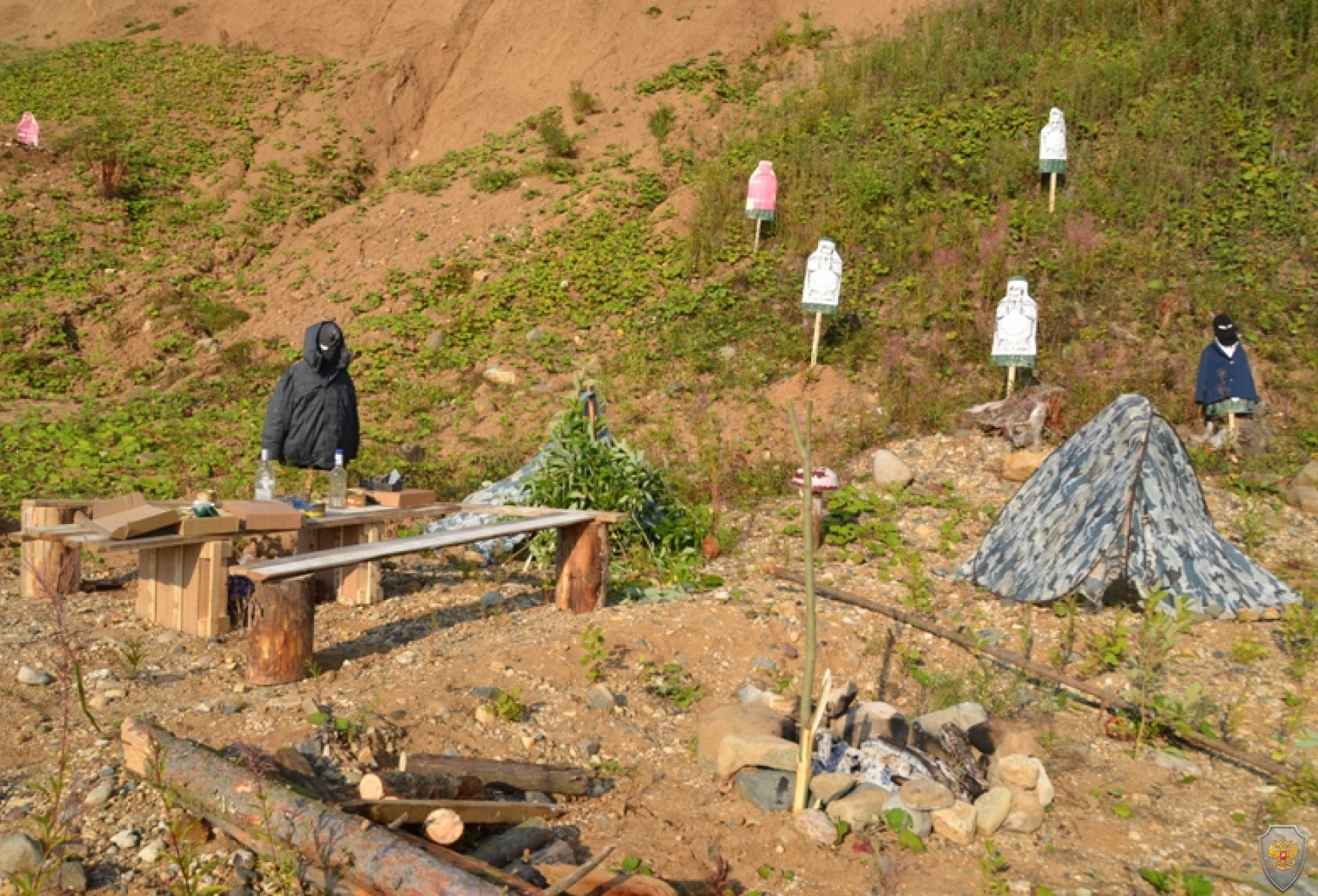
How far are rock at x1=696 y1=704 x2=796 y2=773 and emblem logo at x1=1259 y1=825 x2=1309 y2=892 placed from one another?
1.70m

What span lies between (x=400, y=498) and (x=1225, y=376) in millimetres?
7136

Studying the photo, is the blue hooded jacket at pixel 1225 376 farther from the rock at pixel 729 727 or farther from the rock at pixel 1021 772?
the rock at pixel 729 727

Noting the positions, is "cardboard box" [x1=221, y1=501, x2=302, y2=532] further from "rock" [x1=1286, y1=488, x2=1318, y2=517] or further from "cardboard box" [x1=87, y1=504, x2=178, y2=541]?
"rock" [x1=1286, y1=488, x2=1318, y2=517]

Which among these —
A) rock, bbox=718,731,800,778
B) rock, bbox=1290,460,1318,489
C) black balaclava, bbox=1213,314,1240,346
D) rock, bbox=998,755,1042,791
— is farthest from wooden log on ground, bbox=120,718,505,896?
black balaclava, bbox=1213,314,1240,346

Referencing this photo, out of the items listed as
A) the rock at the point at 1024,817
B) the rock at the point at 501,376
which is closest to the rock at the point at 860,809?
the rock at the point at 1024,817

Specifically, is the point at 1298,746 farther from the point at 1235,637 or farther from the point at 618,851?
the point at 618,851

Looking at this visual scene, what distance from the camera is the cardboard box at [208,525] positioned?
534 centimetres

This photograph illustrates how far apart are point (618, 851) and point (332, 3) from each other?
2045cm

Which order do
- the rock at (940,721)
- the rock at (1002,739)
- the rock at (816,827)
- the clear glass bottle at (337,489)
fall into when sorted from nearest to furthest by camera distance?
the rock at (816,827) → the rock at (1002,739) → the rock at (940,721) → the clear glass bottle at (337,489)

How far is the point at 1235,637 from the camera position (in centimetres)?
592

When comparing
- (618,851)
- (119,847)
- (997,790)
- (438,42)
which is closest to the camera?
(119,847)

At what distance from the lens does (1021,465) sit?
8727 mm

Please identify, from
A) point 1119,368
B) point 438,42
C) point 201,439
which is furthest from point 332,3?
point 1119,368

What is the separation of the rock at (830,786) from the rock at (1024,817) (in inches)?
22.2
